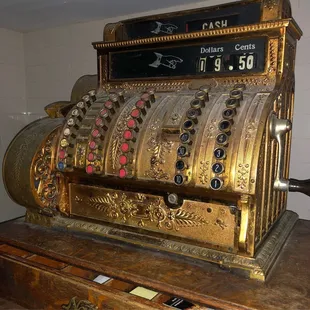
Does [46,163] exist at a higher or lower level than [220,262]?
higher

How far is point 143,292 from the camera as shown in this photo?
106 cm

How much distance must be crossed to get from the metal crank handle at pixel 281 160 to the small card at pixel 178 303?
55 cm

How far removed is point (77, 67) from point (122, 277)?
174 cm

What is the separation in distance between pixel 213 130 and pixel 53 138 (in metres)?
0.74

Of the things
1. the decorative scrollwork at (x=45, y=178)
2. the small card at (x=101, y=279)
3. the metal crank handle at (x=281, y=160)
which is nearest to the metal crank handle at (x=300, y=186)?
the metal crank handle at (x=281, y=160)

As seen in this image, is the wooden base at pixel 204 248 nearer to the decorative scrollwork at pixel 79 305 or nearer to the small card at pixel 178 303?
the small card at pixel 178 303

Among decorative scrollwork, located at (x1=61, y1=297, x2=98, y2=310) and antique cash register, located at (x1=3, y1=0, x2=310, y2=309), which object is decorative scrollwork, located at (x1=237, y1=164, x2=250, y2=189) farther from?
decorative scrollwork, located at (x1=61, y1=297, x2=98, y2=310)

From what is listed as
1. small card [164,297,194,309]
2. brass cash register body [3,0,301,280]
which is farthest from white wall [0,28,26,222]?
small card [164,297,194,309]

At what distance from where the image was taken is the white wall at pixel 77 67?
5.40ft

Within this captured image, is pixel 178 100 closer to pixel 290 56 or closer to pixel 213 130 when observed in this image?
pixel 213 130

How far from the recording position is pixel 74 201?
4.86 ft

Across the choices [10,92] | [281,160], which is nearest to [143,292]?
[281,160]

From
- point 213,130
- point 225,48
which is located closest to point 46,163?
point 213,130

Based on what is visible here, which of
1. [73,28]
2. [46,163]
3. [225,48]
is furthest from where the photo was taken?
[73,28]
